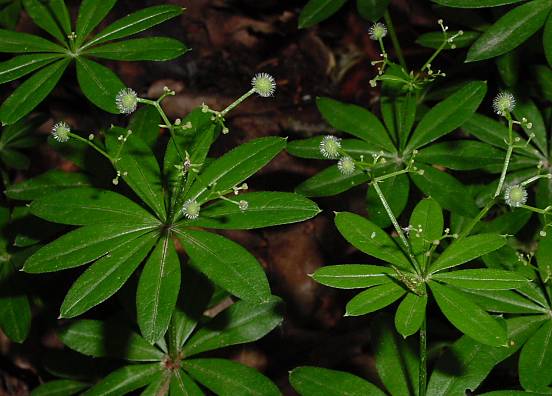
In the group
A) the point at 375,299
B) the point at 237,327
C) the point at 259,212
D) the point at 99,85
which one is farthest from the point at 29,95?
the point at 375,299

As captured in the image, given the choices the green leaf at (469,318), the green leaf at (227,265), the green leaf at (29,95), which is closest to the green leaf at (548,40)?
the green leaf at (469,318)

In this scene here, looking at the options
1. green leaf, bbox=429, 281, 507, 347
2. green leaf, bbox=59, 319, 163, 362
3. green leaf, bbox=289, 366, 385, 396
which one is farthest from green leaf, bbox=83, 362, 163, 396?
green leaf, bbox=429, 281, 507, 347

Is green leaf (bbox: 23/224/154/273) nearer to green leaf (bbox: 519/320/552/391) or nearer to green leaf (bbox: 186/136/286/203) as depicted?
green leaf (bbox: 186/136/286/203)

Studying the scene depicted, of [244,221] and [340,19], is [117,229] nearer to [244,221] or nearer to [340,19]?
[244,221]

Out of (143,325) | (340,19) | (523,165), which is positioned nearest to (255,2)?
(340,19)

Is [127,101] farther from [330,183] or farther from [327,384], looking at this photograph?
[327,384]
